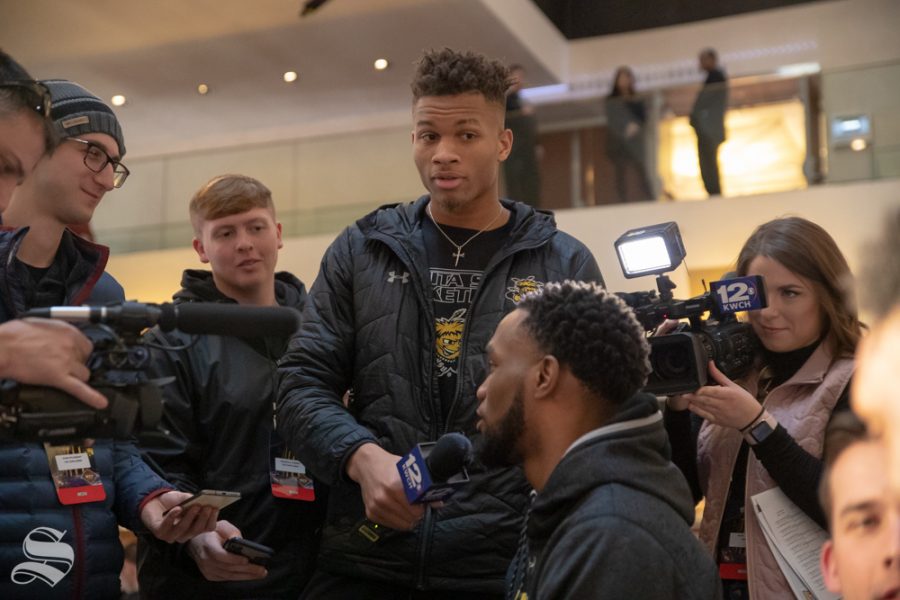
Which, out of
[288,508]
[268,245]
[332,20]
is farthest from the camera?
[332,20]

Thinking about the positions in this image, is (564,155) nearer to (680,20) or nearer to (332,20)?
(332,20)

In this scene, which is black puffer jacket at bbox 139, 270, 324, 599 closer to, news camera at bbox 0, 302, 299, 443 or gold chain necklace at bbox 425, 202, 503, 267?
gold chain necklace at bbox 425, 202, 503, 267

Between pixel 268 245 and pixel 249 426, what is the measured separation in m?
0.63

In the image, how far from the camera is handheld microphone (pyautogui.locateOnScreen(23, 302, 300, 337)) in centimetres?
178

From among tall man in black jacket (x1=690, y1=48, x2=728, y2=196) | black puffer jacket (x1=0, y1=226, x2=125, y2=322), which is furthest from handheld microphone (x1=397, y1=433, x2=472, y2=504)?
tall man in black jacket (x1=690, y1=48, x2=728, y2=196)

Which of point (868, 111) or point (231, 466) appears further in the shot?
point (868, 111)

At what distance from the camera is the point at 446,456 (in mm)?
2268

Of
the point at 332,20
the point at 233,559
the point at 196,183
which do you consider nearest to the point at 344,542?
the point at 233,559

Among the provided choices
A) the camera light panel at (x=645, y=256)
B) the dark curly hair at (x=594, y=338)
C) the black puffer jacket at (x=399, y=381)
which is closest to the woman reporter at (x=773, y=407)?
the camera light panel at (x=645, y=256)

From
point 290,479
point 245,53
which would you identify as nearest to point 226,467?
point 290,479

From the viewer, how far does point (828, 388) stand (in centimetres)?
280

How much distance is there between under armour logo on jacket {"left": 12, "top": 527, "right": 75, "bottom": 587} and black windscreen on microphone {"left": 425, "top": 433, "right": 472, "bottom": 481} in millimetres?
1040

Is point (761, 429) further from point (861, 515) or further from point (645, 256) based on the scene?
point (861, 515)

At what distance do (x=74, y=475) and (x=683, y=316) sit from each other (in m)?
1.61
